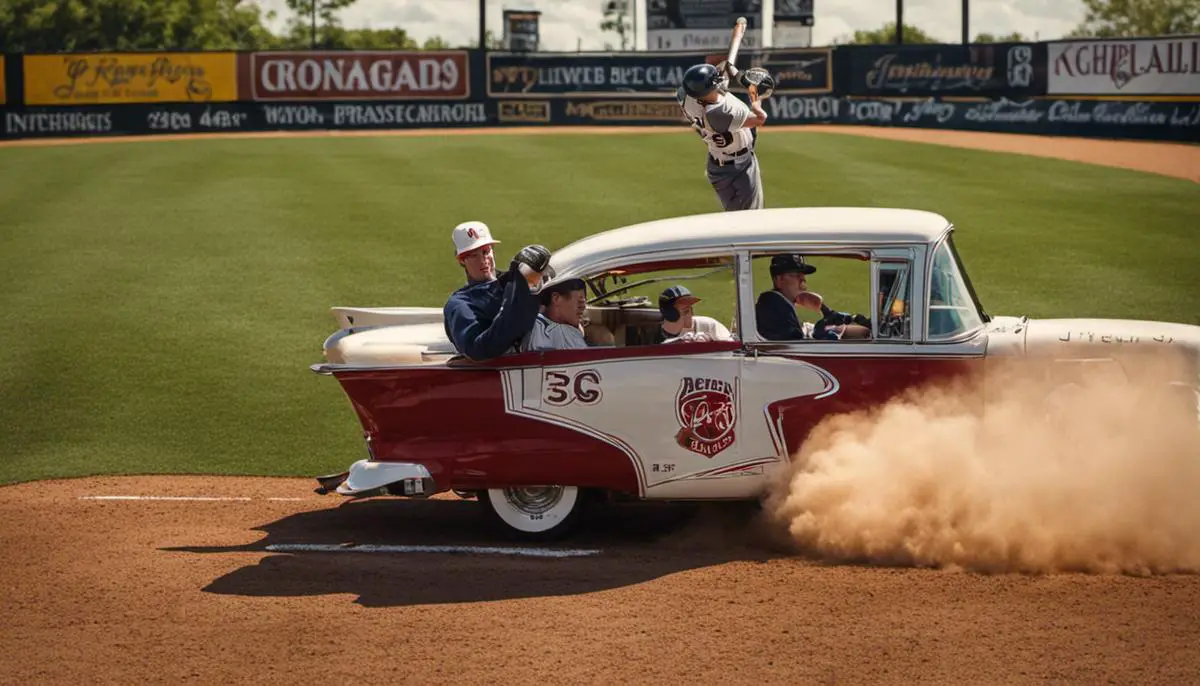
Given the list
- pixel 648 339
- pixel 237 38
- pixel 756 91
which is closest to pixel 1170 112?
pixel 756 91

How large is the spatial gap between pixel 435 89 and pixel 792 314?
34034mm

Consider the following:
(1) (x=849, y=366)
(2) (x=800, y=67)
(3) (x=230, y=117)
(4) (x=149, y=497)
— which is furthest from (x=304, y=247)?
(2) (x=800, y=67)

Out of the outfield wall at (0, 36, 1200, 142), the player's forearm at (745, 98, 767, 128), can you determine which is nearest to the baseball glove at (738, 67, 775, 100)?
the player's forearm at (745, 98, 767, 128)

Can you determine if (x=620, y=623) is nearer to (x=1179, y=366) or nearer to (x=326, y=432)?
(x=1179, y=366)

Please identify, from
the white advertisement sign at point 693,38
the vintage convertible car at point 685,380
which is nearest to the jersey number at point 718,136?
the vintage convertible car at point 685,380

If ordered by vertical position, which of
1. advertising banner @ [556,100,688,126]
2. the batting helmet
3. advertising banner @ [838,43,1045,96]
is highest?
advertising banner @ [838,43,1045,96]

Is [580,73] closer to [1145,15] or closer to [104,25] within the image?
[104,25]

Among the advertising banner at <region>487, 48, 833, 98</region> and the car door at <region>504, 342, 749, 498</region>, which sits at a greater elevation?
the advertising banner at <region>487, 48, 833, 98</region>

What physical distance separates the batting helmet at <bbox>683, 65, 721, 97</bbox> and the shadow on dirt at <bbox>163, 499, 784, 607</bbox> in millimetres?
2965

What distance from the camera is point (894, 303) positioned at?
8.04 metres

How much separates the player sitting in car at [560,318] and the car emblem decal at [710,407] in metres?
0.73

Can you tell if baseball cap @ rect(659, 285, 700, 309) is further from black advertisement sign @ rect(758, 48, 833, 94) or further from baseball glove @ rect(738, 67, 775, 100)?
black advertisement sign @ rect(758, 48, 833, 94)

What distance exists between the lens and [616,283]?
8.85 meters

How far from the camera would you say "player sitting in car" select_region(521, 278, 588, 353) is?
27.5 ft
